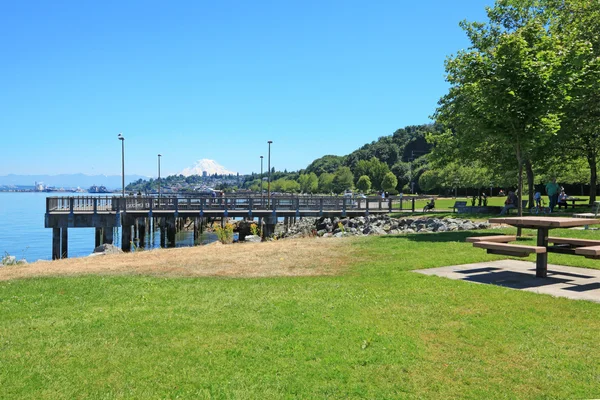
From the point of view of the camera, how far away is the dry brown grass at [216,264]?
11125mm

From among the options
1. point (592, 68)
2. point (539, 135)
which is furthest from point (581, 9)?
point (539, 135)

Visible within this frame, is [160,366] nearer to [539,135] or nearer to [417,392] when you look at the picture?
[417,392]

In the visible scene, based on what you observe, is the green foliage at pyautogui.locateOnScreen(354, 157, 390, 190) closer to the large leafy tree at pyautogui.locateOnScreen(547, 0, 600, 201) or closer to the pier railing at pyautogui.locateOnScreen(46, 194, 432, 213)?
the pier railing at pyautogui.locateOnScreen(46, 194, 432, 213)

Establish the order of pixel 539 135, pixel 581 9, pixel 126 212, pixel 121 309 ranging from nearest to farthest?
1. pixel 121 309
2. pixel 539 135
3. pixel 581 9
4. pixel 126 212

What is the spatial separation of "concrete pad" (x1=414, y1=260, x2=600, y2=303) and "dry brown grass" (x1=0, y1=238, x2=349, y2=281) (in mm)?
2683

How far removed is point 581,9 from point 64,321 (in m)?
30.3

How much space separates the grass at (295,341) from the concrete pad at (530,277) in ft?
2.17

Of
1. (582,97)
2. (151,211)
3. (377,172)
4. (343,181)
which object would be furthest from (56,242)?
(343,181)

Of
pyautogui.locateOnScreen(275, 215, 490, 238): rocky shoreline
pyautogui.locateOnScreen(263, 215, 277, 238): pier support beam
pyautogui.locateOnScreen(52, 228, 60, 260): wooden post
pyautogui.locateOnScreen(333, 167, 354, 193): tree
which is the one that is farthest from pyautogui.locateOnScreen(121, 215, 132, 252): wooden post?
pyautogui.locateOnScreen(333, 167, 354, 193): tree

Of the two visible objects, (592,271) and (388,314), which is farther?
(592,271)

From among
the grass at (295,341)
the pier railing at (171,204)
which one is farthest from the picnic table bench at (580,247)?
the pier railing at (171,204)

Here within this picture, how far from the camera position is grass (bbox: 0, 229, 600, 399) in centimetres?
476

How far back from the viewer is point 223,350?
565 centimetres

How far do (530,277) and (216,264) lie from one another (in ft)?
23.2
